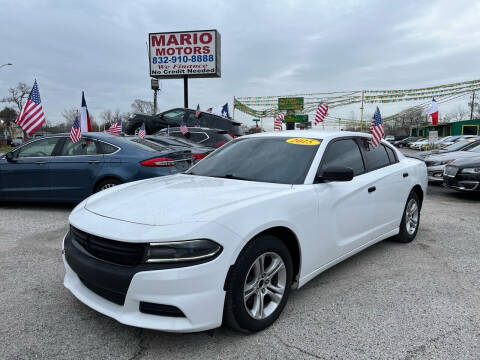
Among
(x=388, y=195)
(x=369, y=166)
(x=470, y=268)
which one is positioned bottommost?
(x=470, y=268)

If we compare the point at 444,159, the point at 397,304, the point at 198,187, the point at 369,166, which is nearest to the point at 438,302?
the point at 397,304

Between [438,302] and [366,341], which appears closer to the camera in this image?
[366,341]

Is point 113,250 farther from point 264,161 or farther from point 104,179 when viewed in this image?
point 104,179

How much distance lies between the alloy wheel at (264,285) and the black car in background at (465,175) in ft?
23.3

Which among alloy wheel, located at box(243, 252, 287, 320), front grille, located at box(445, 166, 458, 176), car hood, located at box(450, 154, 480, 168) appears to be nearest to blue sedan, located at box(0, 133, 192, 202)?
alloy wheel, located at box(243, 252, 287, 320)

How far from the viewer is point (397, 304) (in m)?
3.16

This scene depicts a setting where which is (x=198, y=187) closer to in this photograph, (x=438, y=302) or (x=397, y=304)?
(x=397, y=304)

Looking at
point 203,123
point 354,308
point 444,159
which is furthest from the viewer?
point 203,123

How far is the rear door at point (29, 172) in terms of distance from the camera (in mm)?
6723

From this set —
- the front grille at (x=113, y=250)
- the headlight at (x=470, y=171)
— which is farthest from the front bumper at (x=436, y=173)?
the front grille at (x=113, y=250)

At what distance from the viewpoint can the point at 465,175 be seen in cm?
826

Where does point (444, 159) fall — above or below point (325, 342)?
above

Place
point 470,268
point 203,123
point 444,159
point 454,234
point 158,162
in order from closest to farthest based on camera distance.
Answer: point 470,268 → point 454,234 → point 158,162 → point 444,159 → point 203,123

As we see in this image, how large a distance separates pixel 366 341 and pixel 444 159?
9.11 metres
